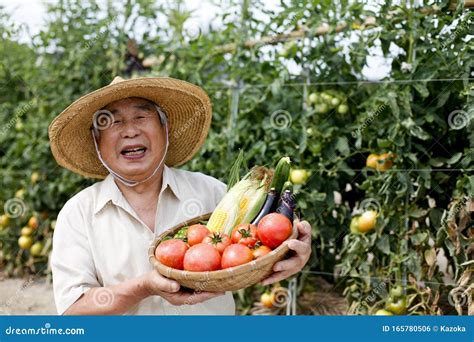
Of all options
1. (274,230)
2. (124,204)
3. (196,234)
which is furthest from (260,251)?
(124,204)

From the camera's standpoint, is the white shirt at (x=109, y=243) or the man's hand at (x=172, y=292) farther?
the white shirt at (x=109, y=243)

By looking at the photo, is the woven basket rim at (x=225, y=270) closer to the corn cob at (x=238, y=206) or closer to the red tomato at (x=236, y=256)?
the red tomato at (x=236, y=256)

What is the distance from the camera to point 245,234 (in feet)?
4.98

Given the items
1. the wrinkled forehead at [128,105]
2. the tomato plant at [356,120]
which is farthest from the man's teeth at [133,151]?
the tomato plant at [356,120]

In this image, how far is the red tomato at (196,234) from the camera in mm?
1512

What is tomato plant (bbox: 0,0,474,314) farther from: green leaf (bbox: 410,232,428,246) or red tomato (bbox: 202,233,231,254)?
red tomato (bbox: 202,233,231,254)

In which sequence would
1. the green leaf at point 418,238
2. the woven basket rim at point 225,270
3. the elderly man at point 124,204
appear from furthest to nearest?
the green leaf at point 418,238
the elderly man at point 124,204
the woven basket rim at point 225,270

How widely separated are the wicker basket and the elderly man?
55 mm

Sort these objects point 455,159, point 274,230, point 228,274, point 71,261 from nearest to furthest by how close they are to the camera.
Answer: point 228,274 → point 274,230 → point 71,261 → point 455,159

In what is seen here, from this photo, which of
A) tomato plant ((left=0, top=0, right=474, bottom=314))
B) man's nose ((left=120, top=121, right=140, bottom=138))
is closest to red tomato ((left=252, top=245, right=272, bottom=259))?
man's nose ((left=120, top=121, right=140, bottom=138))

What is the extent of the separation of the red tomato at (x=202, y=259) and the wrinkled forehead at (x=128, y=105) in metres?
0.44

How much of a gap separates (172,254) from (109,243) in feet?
0.86

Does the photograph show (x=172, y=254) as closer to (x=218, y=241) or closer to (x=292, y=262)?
(x=218, y=241)

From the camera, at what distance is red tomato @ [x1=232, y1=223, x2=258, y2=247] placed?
1488 millimetres
